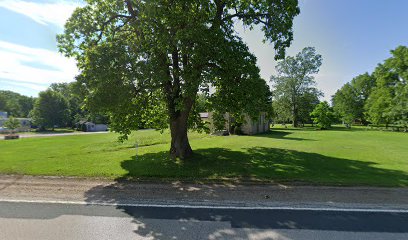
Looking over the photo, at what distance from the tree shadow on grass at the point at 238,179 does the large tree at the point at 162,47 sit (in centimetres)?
298

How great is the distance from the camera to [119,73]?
863 cm

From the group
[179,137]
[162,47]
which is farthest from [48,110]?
[162,47]

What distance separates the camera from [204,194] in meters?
6.62

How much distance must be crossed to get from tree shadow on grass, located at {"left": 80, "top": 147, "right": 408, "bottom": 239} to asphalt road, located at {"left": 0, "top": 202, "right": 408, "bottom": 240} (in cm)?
2

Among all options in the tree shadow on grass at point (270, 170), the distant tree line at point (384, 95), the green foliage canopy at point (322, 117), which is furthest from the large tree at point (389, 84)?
the tree shadow on grass at point (270, 170)

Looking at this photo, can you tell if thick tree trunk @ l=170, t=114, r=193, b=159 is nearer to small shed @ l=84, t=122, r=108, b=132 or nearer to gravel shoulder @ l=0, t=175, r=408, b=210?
gravel shoulder @ l=0, t=175, r=408, b=210

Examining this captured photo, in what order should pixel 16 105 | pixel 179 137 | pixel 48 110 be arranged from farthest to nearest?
pixel 16 105
pixel 48 110
pixel 179 137

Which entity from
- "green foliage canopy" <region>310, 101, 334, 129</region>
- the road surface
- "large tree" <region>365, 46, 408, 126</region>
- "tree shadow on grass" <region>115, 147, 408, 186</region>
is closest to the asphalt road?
the road surface

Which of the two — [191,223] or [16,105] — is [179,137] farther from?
[16,105]

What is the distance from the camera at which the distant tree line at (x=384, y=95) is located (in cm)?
3584

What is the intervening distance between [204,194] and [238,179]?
212 cm

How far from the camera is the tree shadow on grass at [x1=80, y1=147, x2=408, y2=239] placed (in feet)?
14.5

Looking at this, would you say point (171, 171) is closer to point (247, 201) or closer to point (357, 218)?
point (247, 201)

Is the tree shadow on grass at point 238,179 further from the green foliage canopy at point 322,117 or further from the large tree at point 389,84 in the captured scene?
the green foliage canopy at point 322,117
